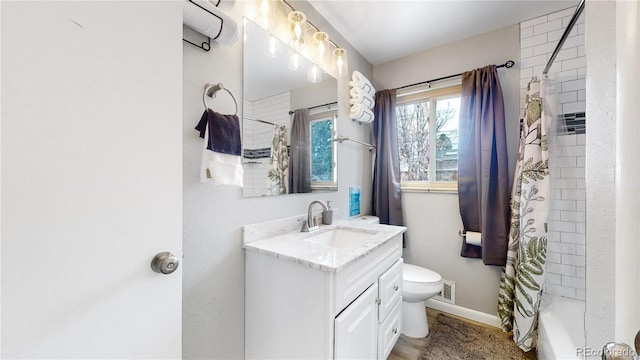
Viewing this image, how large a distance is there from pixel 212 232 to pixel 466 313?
2209 mm

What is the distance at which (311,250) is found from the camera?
117cm

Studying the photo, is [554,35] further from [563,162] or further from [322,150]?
[322,150]

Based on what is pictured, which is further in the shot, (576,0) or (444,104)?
(444,104)

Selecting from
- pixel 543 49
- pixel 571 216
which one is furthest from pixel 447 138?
pixel 571 216

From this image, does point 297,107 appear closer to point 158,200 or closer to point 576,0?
point 158,200

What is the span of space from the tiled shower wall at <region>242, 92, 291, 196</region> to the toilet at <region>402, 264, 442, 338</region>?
4.25ft

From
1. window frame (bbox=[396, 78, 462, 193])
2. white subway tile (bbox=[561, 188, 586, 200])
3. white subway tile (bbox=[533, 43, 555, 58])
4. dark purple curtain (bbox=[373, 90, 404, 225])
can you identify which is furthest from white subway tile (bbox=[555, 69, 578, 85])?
dark purple curtain (bbox=[373, 90, 404, 225])

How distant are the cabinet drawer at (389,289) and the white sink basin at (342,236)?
264 mm

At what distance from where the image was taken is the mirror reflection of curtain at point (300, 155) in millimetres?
1555

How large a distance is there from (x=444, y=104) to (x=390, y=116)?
491mm

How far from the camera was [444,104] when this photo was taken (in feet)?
7.35

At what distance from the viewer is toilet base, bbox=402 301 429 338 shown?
1823 mm

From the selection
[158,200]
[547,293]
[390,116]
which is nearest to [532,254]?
[547,293]

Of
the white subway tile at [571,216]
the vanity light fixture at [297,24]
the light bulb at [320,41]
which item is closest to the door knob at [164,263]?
the vanity light fixture at [297,24]
